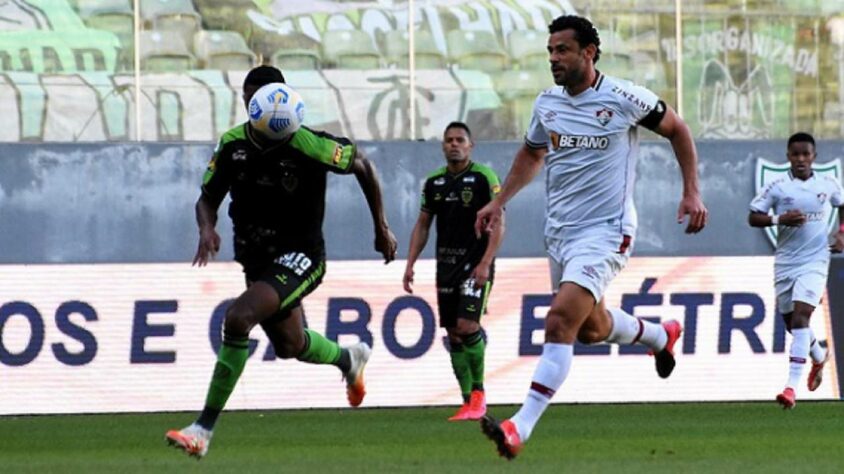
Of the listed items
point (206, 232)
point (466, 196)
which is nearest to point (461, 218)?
point (466, 196)

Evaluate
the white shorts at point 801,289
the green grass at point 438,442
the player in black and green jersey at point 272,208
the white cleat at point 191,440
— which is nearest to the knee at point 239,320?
the player in black and green jersey at point 272,208

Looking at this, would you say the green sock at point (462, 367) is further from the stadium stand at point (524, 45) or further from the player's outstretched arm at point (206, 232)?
the stadium stand at point (524, 45)

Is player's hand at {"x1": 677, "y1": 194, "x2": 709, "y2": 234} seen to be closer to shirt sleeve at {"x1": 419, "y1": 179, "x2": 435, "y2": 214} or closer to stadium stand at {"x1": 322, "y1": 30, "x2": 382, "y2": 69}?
shirt sleeve at {"x1": 419, "y1": 179, "x2": 435, "y2": 214}

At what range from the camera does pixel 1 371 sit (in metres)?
16.1

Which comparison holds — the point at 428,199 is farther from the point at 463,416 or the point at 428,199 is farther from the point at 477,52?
the point at 477,52

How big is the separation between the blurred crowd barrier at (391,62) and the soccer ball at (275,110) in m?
10.9

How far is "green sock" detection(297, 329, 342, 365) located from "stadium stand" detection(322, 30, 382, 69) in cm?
1001

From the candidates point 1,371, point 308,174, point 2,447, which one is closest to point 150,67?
point 1,371

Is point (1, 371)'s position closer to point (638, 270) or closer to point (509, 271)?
point (509, 271)

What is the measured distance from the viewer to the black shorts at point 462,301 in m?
13.6

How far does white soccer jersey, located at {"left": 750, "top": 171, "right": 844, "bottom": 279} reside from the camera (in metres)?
15.2

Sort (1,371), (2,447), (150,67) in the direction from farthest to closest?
(150,67)
(1,371)
(2,447)

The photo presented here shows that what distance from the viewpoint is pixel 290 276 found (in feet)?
31.6

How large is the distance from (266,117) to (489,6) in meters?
11.9
